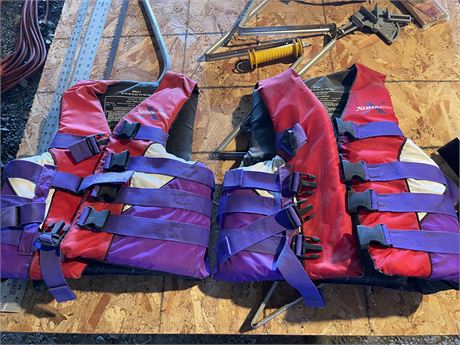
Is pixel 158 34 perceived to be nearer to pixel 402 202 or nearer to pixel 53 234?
pixel 53 234

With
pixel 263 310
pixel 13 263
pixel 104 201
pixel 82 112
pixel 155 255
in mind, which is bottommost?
pixel 263 310

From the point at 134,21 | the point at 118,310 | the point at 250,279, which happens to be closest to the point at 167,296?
the point at 118,310

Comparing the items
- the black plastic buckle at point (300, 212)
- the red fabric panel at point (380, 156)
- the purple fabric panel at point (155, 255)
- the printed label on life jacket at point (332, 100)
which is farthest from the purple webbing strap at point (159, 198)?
the printed label on life jacket at point (332, 100)

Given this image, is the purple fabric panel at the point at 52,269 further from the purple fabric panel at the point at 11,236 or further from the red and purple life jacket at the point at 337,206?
the red and purple life jacket at the point at 337,206

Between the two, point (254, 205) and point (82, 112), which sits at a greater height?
point (82, 112)

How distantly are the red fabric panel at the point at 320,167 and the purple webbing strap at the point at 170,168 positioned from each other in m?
0.55

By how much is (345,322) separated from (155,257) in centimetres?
114

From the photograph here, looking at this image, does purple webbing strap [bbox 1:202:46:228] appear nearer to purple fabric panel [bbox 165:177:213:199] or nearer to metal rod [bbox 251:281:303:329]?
purple fabric panel [bbox 165:177:213:199]

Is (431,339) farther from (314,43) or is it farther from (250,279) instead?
(314,43)

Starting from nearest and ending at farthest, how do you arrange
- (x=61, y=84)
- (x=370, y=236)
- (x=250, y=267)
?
→ 1. (x=370, y=236)
2. (x=250, y=267)
3. (x=61, y=84)

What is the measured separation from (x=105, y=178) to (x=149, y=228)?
15.7 inches

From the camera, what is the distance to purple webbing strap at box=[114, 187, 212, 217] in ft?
7.70

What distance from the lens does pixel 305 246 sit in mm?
2221

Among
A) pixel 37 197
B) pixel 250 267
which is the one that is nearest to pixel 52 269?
pixel 37 197
